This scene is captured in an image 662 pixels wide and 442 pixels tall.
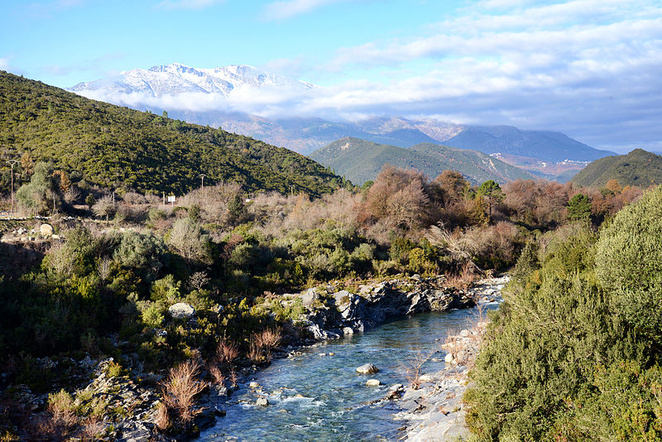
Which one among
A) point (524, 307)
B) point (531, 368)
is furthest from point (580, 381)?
point (524, 307)

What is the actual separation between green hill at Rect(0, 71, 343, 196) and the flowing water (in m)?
42.5

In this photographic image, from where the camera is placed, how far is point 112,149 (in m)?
58.6

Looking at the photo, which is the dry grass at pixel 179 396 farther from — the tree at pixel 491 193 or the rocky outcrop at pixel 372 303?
the tree at pixel 491 193

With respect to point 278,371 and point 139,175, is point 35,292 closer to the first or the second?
point 278,371

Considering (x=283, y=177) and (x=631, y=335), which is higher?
(x=283, y=177)

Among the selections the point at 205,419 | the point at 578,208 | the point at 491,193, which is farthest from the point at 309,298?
the point at 578,208

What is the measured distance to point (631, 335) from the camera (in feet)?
29.6

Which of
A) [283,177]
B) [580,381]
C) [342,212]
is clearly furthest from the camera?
[283,177]

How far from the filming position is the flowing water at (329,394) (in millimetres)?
11922

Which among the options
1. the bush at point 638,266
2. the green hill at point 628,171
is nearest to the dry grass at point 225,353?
the bush at point 638,266

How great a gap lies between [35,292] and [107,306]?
2.75 m

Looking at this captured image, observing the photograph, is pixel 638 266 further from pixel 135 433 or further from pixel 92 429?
pixel 92 429

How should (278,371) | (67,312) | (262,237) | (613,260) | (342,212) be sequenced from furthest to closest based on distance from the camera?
1. (342,212)
2. (262,237)
3. (278,371)
4. (67,312)
5. (613,260)

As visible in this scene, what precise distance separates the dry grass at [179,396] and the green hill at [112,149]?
4272 centimetres
